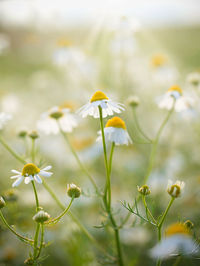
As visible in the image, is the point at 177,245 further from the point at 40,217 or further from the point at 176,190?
the point at 40,217

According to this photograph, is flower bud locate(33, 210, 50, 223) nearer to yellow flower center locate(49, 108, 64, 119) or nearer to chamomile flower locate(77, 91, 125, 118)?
chamomile flower locate(77, 91, 125, 118)

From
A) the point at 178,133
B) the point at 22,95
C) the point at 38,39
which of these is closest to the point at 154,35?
the point at 38,39

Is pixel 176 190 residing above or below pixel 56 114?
below

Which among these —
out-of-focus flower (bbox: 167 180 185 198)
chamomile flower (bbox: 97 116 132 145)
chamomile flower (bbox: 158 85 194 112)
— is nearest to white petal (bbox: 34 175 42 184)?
chamomile flower (bbox: 97 116 132 145)

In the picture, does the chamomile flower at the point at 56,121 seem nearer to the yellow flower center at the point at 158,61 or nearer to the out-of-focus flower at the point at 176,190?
the out-of-focus flower at the point at 176,190

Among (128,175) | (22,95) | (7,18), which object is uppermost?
(7,18)

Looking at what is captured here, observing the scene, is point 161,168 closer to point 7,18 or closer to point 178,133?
point 178,133

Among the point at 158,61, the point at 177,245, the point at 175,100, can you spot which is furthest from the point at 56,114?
the point at 158,61
